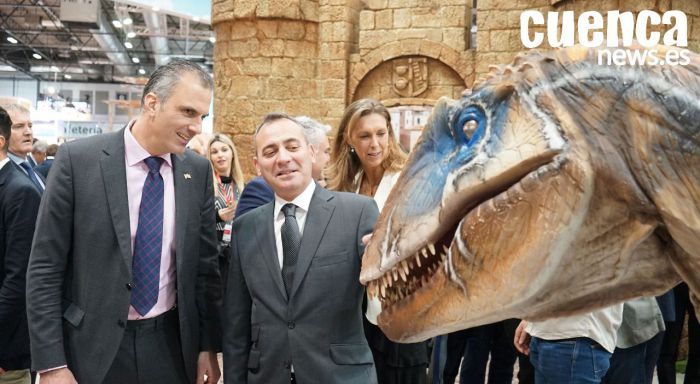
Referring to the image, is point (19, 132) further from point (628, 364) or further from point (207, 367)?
point (628, 364)

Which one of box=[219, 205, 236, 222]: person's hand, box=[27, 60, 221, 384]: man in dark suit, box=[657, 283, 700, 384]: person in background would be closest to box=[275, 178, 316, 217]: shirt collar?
box=[27, 60, 221, 384]: man in dark suit

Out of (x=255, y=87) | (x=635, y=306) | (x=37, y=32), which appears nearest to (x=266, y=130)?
(x=635, y=306)

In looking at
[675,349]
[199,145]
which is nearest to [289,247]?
[675,349]

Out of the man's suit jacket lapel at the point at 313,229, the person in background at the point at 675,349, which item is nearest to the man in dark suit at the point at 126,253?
the man's suit jacket lapel at the point at 313,229

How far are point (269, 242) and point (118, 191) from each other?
52cm

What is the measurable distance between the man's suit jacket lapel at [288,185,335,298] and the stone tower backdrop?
6.67 metres

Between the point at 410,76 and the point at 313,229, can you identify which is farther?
the point at 410,76

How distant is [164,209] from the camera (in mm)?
2283

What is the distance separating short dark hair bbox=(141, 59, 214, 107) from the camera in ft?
7.06

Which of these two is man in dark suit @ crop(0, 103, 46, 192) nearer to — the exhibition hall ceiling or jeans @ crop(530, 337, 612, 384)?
jeans @ crop(530, 337, 612, 384)

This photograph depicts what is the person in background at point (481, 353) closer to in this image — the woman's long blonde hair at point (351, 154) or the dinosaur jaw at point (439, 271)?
the woman's long blonde hair at point (351, 154)

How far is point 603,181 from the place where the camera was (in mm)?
823

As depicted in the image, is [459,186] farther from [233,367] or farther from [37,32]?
[37,32]

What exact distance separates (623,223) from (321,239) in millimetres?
1367
